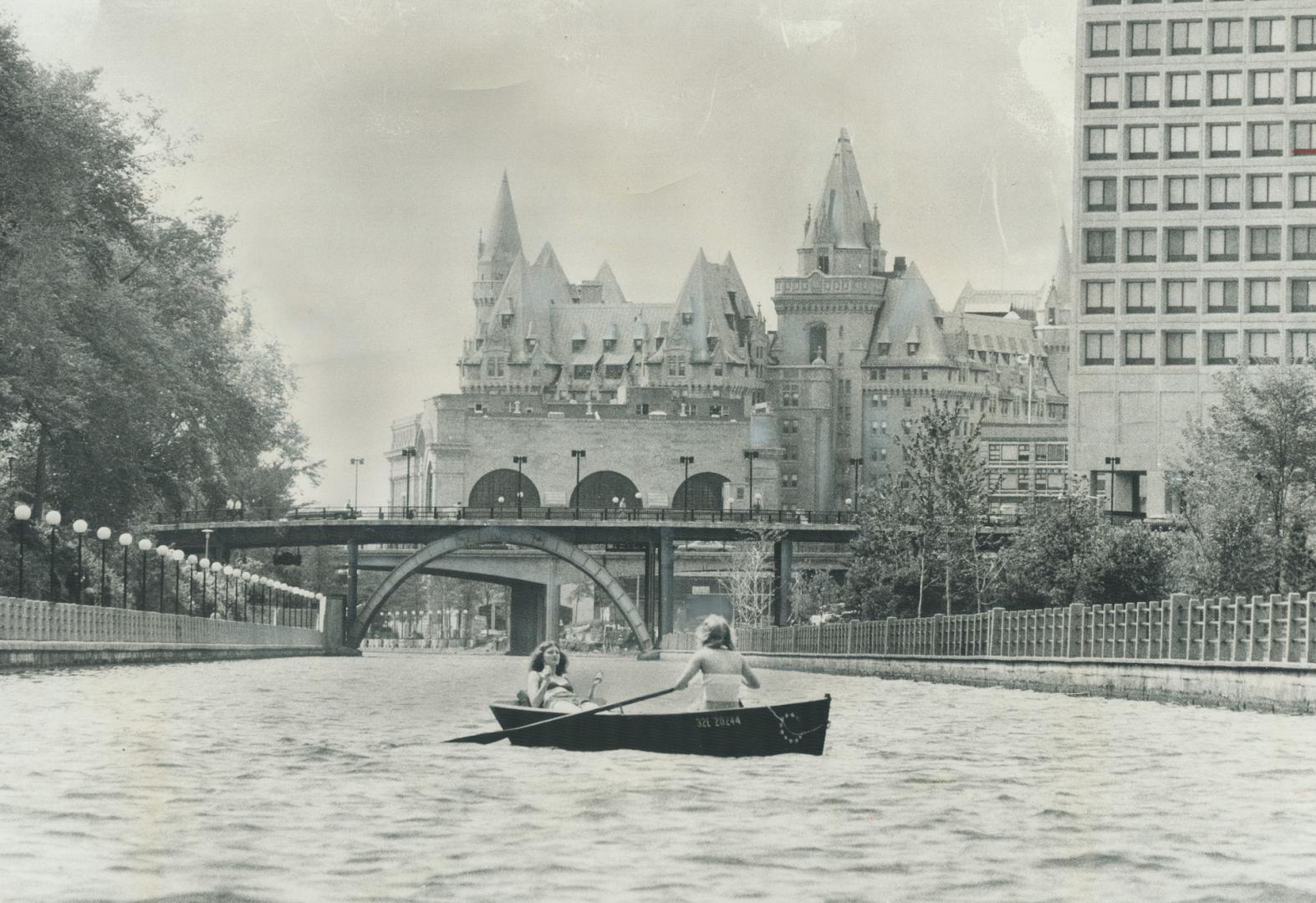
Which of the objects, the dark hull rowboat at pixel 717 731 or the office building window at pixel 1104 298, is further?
the office building window at pixel 1104 298

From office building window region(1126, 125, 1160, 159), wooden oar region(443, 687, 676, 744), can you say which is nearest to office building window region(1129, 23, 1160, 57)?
office building window region(1126, 125, 1160, 159)

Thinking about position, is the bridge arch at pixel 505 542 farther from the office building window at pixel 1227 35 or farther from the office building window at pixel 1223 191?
the office building window at pixel 1227 35

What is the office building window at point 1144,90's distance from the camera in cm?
12762

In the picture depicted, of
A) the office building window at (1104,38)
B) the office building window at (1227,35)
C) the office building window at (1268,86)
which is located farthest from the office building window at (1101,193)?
the office building window at (1227,35)

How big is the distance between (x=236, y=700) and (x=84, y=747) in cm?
1627

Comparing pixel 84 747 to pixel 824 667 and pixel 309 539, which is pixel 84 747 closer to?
pixel 824 667

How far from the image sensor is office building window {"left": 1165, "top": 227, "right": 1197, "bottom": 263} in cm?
12812

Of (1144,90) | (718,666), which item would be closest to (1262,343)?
(1144,90)

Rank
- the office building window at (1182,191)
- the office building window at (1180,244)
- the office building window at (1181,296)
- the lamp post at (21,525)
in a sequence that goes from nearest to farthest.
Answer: the lamp post at (21,525)
the office building window at (1182,191)
the office building window at (1180,244)
the office building window at (1181,296)

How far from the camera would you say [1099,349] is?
12938 cm

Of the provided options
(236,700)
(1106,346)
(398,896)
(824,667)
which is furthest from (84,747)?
(1106,346)

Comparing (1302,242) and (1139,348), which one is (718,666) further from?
(1302,242)

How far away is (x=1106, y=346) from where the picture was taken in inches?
5094

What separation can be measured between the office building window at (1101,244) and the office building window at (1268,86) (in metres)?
10.3
